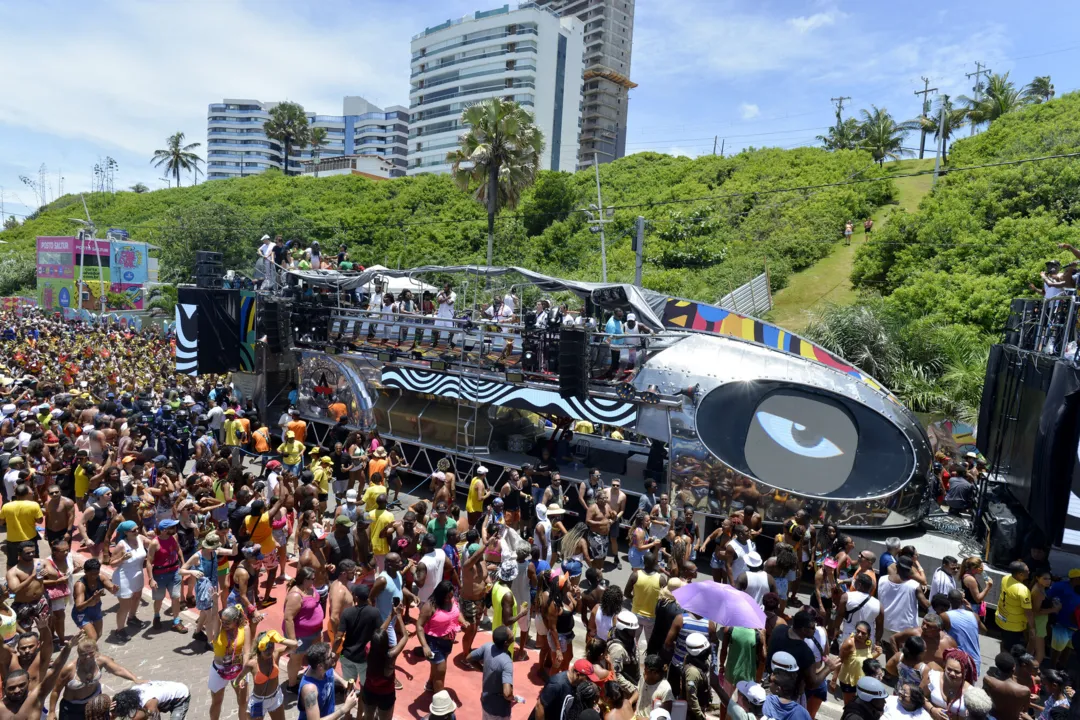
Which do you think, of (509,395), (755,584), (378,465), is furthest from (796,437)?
(378,465)

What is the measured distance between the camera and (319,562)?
25.7 feet

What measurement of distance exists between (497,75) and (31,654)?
83.1m

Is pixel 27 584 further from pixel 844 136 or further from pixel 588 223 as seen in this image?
pixel 844 136

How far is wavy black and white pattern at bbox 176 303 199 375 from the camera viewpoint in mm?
16375

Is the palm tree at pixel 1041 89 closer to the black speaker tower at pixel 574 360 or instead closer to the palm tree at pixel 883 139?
the palm tree at pixel 883 139

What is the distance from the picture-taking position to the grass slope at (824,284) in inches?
1129

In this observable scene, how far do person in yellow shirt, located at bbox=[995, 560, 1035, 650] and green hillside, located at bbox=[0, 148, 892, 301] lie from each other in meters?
23.3

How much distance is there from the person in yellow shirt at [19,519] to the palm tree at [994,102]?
51.3m

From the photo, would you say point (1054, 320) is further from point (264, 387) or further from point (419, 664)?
point (264, 387)

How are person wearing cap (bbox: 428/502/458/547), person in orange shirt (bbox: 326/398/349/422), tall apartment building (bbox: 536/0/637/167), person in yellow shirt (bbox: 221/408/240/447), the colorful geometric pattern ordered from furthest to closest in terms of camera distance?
tall apartment building (bbox: 536/0/637/167)
person in orange shirt (bbox: 326/398/349/422)
person in yellow shirt (bbox: 221/408/240/447)
the colorful geometric pattern
person wearing cap (bbox: 428/502/458/547)

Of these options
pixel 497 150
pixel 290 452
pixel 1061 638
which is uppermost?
pixel 497 150

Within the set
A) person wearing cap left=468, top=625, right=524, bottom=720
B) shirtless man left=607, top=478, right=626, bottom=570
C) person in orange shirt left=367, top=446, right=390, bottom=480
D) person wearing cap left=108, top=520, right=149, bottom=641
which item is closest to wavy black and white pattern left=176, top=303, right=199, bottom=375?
person in orange shirt left=367, top=446, right=390, bottom=480

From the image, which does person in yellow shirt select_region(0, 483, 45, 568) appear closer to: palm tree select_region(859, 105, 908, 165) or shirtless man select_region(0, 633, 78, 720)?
shirtless man select_region(0, 633, 78, 720)

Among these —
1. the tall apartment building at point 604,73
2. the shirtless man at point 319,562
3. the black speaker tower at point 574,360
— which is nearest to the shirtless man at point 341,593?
the shirtless man at point 319,562
